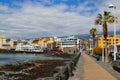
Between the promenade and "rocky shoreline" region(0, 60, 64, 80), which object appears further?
"rocky shoreline" region(0, 60, 64, 80)

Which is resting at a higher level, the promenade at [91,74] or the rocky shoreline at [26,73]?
the promenade at [91,74]

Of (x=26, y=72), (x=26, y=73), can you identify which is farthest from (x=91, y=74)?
(x=26, y=72)

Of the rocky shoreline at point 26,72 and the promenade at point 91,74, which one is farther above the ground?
the promenade at point 91,74

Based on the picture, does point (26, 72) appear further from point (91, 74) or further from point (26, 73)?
point (91, 74)

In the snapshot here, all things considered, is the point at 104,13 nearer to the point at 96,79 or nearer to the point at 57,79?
the point at 96,79

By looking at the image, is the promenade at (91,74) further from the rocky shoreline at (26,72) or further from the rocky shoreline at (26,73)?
the rocky shoreline at (26,73)

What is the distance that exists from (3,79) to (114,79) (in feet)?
51.4

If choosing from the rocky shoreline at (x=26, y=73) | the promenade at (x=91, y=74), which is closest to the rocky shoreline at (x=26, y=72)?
the rocky shoreline at (x=26, y=73)

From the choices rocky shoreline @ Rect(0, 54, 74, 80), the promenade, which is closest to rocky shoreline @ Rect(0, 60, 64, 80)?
rocky shoreline @ Rect(0, 54, 74, 80)

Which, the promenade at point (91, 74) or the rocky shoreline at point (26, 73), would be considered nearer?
the promenade at point (91, 74)

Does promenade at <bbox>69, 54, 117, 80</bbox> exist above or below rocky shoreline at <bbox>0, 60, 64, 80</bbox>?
above

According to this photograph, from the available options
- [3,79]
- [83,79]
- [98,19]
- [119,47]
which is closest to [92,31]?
[119,47]

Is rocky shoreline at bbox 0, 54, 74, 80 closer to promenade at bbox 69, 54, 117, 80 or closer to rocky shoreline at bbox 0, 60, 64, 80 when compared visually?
rocky shoreline at bbox 0, 60, 64, 80

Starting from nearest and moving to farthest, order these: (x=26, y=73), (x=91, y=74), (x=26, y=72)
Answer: (x=91, y=74), (x=26, y=73), (x=26, y=72)
